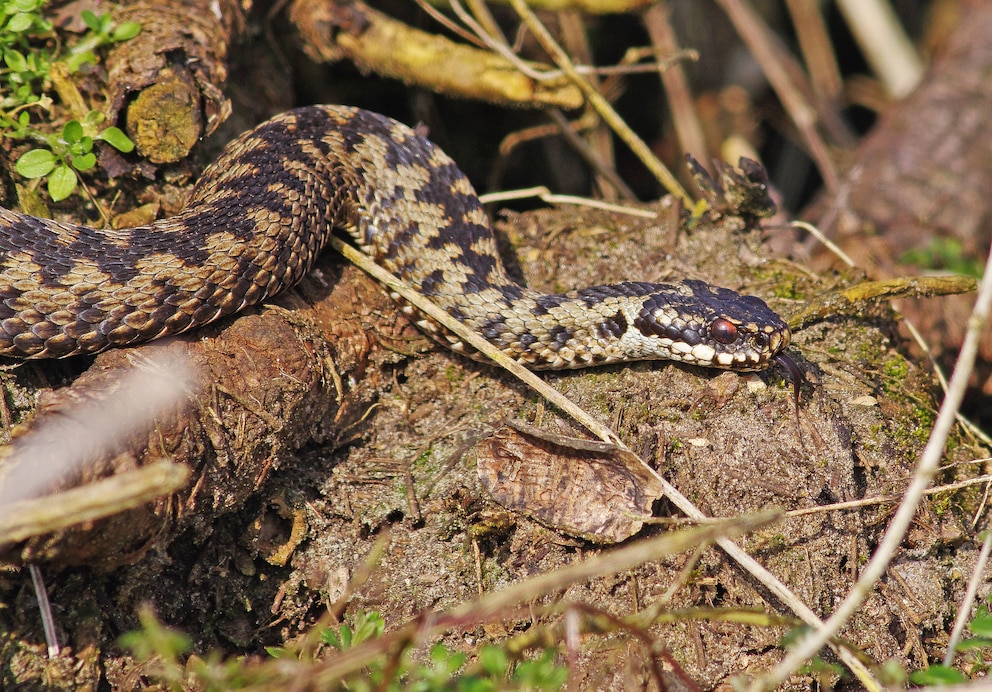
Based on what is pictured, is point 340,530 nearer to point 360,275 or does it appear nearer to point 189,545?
point 189,545

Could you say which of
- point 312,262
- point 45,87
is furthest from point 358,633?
point 45,87

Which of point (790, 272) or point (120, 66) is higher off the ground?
point (120, 66)

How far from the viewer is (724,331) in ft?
16.1

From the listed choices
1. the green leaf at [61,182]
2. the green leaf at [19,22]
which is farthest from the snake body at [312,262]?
the green leaf at [19,22]

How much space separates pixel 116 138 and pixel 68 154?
0.96 feet

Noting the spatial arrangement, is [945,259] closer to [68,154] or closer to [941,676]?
[941,676]

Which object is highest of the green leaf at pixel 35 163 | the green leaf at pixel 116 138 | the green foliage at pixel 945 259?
the green leaf at pixel 116 138

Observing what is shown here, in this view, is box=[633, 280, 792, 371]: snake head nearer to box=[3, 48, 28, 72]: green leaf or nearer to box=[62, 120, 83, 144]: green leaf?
box=[62, 120, 83, 144]: green leaf

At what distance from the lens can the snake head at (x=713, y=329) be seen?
486 cm

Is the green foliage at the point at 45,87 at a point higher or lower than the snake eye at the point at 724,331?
higher

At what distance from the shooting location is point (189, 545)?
14.5 ft

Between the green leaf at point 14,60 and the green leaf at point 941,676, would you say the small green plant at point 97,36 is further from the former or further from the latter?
the green leaf at point 941,676

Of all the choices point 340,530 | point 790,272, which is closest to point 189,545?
point 340,530

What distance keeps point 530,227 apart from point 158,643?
171 inches
